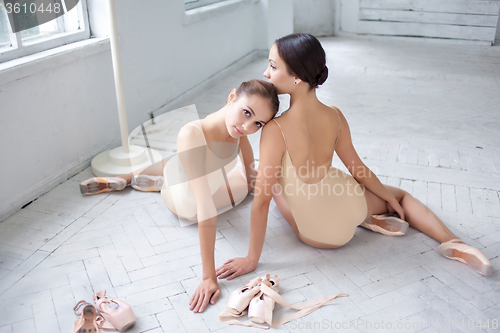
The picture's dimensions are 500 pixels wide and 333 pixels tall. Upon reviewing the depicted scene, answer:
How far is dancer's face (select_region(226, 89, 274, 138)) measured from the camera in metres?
1.84

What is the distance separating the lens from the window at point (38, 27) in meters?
2.66

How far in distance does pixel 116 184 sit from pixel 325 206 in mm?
1432

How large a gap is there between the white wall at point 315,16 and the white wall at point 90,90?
3003mm

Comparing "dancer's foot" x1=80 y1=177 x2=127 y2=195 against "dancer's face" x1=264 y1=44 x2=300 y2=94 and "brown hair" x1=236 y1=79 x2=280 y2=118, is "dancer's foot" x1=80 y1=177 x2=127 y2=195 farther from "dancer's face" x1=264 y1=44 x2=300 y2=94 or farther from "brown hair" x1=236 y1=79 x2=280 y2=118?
"dancer's face" x1=264 y1=44 x2=300 y2=94

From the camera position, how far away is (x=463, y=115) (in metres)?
4.23

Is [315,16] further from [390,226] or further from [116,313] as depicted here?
[116,313]

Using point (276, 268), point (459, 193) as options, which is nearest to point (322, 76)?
point (276, 268)

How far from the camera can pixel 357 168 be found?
2.32 m

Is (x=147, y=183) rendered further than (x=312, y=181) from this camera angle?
Yes

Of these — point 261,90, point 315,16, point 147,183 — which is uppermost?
point 261,90

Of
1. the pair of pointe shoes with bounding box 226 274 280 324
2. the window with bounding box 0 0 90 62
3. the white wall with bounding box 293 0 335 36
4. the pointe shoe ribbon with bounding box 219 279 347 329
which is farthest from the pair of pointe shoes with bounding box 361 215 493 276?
the white wall with bounding box 293 0 335 36

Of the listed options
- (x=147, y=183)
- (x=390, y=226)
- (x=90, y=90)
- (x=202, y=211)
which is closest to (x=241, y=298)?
(x=202, y=211)

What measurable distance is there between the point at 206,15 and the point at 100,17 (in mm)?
1681

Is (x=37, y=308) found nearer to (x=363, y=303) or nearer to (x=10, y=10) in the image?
(x=363, y=303)
